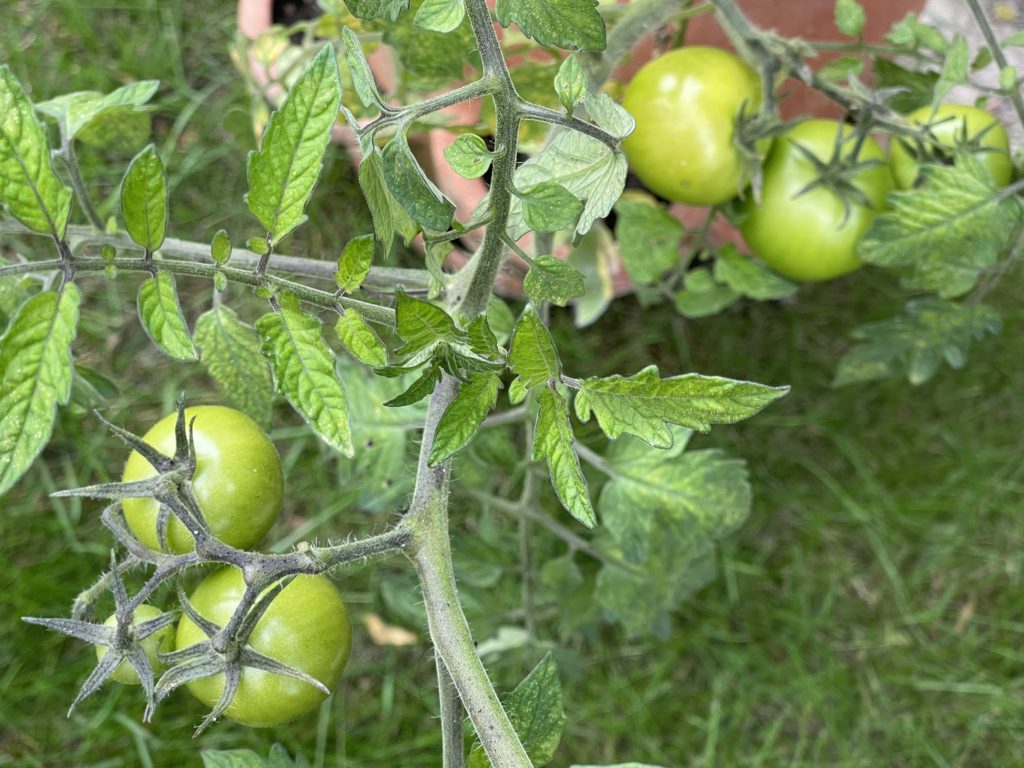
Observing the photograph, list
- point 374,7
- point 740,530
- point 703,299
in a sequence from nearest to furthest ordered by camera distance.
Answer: point 374,7 < point 703,299 < point 740,530

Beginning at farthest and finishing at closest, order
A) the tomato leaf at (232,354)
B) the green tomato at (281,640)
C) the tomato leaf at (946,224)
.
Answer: the tomato leaf at (946,224) → the tomato leaf at (232,354) → the green tomato at (281,640)

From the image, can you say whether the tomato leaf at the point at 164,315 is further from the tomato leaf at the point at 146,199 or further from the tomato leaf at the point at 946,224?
the tomato leaf at the point at 946,224

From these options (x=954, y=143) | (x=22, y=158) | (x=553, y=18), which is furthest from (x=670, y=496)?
(x=22, y=158)

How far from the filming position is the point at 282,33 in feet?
4.09

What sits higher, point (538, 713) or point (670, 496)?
point (538, 713)

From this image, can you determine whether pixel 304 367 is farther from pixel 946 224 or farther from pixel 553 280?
pixel 946 224

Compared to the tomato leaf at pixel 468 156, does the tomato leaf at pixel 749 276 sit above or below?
below

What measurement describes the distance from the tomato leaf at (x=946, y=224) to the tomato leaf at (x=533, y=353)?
0.56 meters

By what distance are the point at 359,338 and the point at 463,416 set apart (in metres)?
0.09

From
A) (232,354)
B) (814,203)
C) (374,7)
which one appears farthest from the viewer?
(814,203)

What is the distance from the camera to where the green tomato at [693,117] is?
106 cm

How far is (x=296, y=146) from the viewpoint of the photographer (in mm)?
614

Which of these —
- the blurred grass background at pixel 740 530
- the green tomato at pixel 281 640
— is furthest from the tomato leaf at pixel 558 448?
the blurred grass background at pixel 740 530

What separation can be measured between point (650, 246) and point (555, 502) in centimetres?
62
